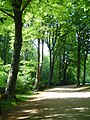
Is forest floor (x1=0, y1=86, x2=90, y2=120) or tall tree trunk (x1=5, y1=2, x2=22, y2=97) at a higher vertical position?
tall tree trunk (x1=5, y1=2, x2=22, y2=97)

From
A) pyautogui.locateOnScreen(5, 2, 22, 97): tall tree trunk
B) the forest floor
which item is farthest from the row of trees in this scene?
the forest floor

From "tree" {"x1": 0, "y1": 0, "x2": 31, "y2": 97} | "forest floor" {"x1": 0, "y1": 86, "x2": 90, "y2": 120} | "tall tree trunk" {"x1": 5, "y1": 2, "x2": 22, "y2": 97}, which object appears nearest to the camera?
"forest floor" {"x1": 0, "y1": 86, "x2": 90, "y2": 120}

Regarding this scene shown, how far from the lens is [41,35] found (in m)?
35.7

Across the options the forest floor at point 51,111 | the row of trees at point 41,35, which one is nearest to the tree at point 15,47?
the row of trees at point 41,35

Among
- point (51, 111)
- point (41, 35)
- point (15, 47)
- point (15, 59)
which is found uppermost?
point (41, 35)

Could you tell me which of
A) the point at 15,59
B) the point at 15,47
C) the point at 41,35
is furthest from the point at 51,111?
the point at 41,35

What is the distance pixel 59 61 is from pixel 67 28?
26373mm

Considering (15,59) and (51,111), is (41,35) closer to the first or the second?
(15,59)

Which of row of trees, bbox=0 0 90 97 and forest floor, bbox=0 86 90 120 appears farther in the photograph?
row of trees, bbox=0 0 90 97

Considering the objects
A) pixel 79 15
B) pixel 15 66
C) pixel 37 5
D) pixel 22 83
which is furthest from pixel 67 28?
pixel 15 66

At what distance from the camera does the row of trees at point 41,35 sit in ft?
64.5

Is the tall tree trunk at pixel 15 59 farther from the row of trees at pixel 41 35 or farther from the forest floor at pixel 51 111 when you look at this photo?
the forest floor at pixel 51 111

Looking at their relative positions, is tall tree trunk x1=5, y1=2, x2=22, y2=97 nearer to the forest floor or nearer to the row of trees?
the row of trees

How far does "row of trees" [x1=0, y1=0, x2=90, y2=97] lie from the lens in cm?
1966
